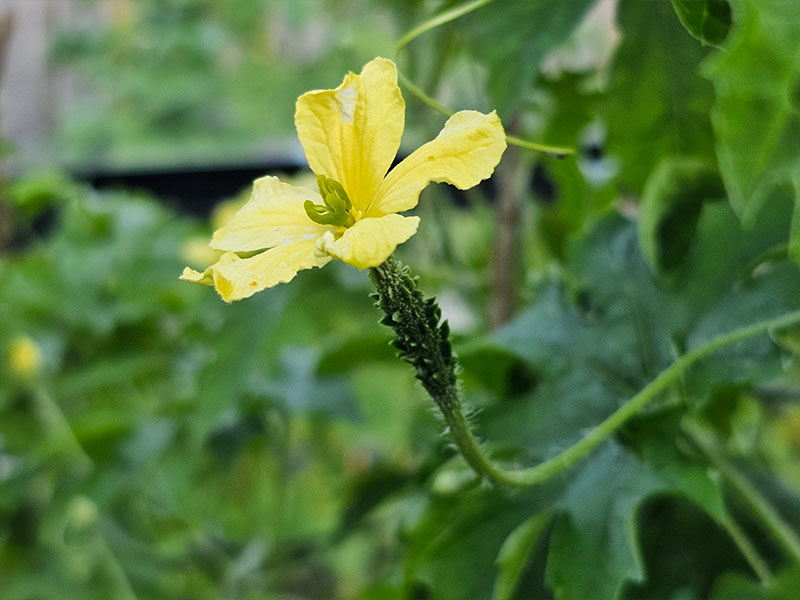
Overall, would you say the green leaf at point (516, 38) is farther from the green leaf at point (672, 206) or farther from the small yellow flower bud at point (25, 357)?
the small yellow flower bud at point (25, 357)

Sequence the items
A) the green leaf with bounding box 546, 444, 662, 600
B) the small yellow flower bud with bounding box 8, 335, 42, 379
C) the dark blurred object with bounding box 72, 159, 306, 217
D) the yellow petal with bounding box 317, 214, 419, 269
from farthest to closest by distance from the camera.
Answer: the dark blurred object with bounding box 72, 159, 306, 217 < the small yellow flower bud with bounding box 8, 335, 42, 379 < the green leaf with bounding box 546, 444, 662, 600 < the yellow petal with bounding box 317, 214, 419, 269

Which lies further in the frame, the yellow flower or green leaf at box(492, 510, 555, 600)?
green leaf at box(492, 510, 555, 600)

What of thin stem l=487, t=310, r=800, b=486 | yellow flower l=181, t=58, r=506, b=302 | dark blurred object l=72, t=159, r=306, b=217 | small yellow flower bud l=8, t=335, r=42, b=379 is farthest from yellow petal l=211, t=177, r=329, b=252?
dark blurred object l=72, t=159, r=306, b=217

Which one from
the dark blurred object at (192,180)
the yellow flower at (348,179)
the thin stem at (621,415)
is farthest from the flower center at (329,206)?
the dark blurred object at (192,180)

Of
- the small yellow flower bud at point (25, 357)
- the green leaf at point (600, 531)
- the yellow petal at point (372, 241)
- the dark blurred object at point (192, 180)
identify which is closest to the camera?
the yellow petal at point (372, 241)

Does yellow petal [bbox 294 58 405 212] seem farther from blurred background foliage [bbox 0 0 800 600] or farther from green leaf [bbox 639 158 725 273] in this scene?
green leaf [bbox 639 158 725 273]
